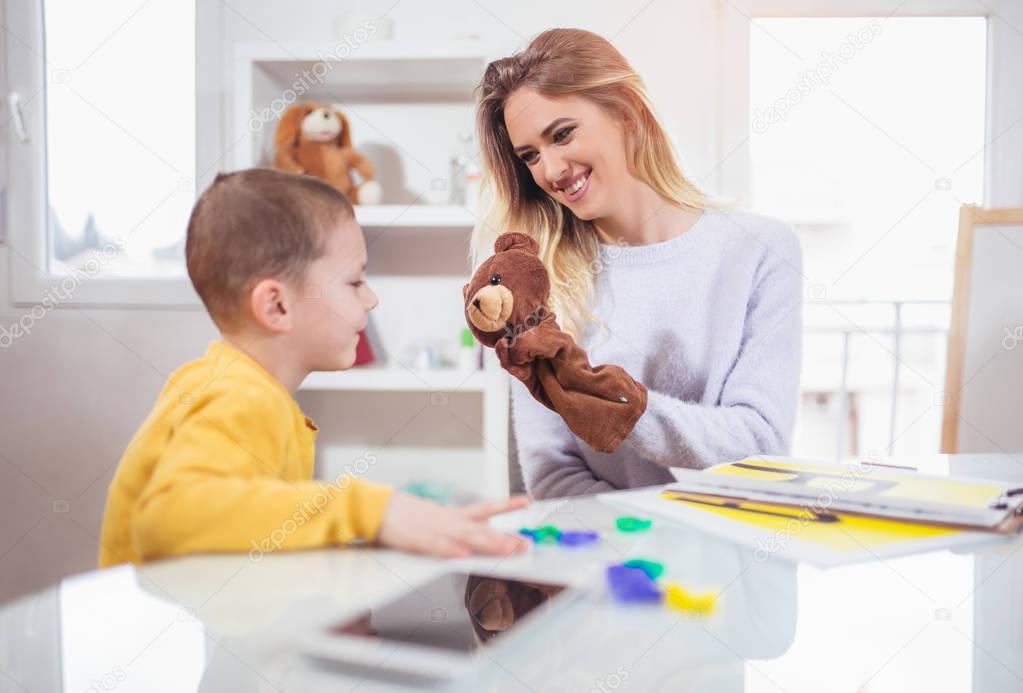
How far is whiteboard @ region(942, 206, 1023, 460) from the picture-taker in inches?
66.0

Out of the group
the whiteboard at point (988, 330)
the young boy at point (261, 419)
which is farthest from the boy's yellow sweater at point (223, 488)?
the whiteboard at point (988, 330)

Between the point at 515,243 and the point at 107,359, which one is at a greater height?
the point at 515,243

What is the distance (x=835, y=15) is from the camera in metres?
1.71

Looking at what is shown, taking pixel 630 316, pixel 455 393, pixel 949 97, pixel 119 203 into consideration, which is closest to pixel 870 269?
pixel 949 97

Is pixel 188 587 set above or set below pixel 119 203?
below

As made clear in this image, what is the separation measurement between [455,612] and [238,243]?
437 millimetres

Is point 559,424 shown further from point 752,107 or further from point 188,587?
point 752,107

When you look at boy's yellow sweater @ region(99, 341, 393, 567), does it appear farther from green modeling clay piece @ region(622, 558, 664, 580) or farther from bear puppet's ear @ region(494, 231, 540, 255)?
bear puppet's ear @ region(494, 231, 540, 255)

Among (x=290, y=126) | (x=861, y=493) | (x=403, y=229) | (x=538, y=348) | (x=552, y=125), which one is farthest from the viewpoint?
(x=403, y=229)

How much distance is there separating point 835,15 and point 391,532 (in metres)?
1.57

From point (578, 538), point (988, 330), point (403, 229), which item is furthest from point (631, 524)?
point (988, 330)

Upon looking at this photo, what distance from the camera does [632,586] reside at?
1.69 ft

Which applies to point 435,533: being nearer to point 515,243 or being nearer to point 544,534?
point 544,534

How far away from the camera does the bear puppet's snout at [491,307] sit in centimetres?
84
